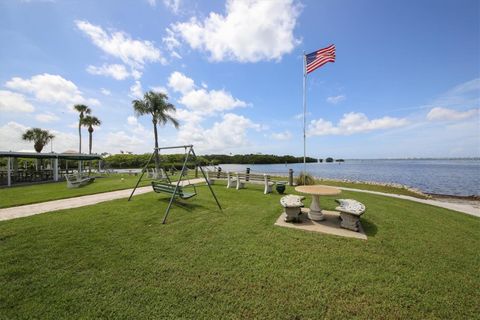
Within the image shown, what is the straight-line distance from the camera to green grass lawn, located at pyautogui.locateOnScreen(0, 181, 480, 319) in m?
2.60

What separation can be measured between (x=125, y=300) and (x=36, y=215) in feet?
19.9

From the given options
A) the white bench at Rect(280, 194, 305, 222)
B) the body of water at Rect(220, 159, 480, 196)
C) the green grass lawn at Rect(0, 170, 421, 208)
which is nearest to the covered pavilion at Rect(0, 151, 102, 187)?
the green grass lawn at Rect(0, 170, 421, 208)

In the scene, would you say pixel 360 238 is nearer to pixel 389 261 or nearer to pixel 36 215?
pixel 389 261

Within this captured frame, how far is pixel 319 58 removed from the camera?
10.8 meters

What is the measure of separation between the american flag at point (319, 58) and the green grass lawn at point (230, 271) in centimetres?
869

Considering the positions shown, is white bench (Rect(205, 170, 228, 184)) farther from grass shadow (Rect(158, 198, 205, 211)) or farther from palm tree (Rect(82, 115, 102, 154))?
palm tree (Rect(82, 115, 102, 154))

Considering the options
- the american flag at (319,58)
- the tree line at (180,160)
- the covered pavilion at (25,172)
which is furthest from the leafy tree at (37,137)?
the american flag at (319,58)

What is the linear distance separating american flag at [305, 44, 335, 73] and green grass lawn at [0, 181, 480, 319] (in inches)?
342

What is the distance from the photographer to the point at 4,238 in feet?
14.9

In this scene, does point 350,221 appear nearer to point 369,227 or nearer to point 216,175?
point 369,227

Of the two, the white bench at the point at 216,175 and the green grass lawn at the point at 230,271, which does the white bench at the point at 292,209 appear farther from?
the white bench at the point at 216,175

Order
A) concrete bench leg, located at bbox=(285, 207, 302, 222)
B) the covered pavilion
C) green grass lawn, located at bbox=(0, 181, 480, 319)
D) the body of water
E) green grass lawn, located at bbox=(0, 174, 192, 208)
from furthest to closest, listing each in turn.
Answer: the body of water < the covered pavilion < green grass lawn, located at bbox=(0, 174, 192, 208) < concrete bench leg, located at bbox=(285, 207, 302, 222) < green grass lawn, located at bbox=(0, 181, 480, 319)

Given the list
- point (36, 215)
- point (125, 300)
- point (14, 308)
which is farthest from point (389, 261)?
point (36, 215)

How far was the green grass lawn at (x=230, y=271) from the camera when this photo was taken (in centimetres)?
260
